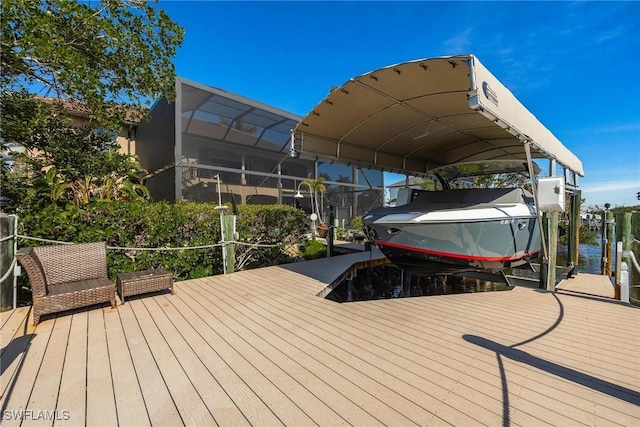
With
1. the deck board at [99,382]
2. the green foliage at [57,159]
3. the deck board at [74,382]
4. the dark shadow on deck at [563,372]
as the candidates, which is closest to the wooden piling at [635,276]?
the dark shadow on deck at [563,372]

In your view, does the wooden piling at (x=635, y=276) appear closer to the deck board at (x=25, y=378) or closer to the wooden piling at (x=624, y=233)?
the wooden piling at (x=624, y=233)

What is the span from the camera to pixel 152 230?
446 cm

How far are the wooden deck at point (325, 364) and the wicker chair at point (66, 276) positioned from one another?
0.66 feet

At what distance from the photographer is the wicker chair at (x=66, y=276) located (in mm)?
2754

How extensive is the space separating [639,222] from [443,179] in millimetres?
3366

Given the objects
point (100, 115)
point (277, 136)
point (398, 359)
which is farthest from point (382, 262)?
point (277, 136)

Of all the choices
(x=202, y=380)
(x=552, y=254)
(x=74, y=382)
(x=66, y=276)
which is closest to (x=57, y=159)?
(x=66, y=276)

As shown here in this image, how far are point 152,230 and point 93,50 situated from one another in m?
2.74

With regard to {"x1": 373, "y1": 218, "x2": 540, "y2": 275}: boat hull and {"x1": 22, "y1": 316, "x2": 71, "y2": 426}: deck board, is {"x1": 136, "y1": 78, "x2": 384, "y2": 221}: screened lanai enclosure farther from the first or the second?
{"x1": 22, "y1": 316, "x2": 71, "y2": 426}: deck board

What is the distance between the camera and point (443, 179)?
6566 mm

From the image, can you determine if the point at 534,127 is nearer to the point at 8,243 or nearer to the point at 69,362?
the point at 69,362

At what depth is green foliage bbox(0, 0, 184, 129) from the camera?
328 cm

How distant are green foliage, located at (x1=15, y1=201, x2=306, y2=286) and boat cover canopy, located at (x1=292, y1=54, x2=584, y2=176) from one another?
2155mm

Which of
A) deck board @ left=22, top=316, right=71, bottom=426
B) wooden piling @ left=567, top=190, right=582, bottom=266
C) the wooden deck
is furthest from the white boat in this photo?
deck board @ left=22, top=316, right=71, bottom=426
